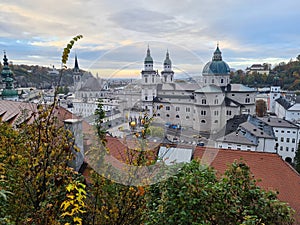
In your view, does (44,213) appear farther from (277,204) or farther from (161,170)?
(277,204)

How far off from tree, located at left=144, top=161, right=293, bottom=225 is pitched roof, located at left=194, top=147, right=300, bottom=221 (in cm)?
330

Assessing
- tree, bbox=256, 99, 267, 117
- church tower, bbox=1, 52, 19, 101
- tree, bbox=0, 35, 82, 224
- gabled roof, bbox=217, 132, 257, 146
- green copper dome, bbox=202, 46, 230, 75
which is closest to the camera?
tree, bbox=0, 35, 82, 224

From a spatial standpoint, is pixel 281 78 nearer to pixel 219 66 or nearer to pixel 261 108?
pixel 261 108

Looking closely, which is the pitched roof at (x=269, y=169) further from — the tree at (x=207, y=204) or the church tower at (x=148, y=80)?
the tree at (x=207, y=204)

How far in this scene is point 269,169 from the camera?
801cm

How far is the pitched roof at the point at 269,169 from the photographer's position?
7.21 meters

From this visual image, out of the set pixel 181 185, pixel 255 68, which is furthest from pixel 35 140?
pixel 255 68

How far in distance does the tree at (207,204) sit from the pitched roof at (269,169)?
3302 mm

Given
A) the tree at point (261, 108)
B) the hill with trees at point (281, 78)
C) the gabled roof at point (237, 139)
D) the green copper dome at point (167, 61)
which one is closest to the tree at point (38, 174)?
the green copper dome at point (167, 61)

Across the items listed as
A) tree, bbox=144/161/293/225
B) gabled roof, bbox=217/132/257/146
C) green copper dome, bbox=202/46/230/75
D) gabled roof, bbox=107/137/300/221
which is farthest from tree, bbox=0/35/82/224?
green copper dome, bbox=202/46/230/75

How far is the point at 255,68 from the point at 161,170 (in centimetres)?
11830

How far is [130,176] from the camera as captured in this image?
13.0ft

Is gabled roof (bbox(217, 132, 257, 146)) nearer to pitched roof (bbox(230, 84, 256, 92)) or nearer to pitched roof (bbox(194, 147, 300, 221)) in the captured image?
pitched roof (bbox(194, 147, 300, 221))

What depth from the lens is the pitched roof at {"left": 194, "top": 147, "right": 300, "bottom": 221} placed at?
7207 mm
